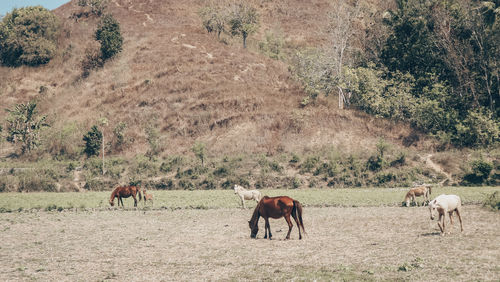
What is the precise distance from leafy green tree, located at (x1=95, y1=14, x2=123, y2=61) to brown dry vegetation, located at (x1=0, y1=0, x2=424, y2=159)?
211 centimetres

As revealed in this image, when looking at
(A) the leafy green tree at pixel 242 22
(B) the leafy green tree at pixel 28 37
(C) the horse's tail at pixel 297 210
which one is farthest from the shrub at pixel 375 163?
(B) the leafy green tree at pixel 28 37

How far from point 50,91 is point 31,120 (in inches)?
771

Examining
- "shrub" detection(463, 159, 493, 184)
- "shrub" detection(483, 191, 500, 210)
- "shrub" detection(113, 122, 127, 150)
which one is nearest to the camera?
"shrub" detection(483, 191, 500, 210)

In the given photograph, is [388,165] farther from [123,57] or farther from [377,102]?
[123,57]

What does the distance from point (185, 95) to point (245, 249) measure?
210 feet

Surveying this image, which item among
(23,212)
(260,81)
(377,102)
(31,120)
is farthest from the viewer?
(260,81)

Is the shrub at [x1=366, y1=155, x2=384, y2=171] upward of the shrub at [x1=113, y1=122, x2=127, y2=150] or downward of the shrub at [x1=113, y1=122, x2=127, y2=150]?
downward

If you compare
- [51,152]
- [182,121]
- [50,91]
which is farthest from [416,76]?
[50,91]

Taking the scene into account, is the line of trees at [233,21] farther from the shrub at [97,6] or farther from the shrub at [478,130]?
the shrub at [478,130]

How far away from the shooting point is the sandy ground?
14.2 meters

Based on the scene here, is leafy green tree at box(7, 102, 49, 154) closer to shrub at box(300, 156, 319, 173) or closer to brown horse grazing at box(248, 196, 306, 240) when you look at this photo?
shrub at box(300, 156, 319, 173)

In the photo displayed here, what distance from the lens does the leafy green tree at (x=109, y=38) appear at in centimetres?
9394

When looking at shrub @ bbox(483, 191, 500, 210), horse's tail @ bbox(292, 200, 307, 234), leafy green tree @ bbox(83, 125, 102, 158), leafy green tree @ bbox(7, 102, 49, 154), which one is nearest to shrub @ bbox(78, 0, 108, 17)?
leafy green tree @ bbox(7, 102, 49, 154)

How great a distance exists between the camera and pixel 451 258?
15.4m
